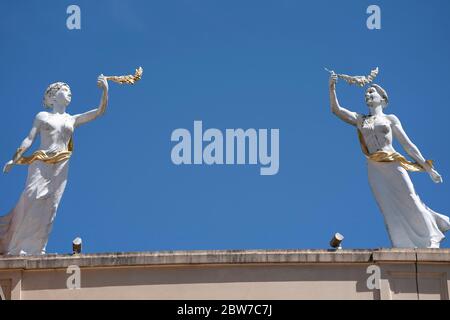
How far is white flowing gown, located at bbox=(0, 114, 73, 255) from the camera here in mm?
26938

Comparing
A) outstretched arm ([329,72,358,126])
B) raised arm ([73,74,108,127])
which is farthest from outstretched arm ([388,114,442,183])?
raised arm ([73,74,108,127])

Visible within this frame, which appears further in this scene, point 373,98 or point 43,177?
point 373,98

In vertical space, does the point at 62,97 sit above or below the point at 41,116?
above

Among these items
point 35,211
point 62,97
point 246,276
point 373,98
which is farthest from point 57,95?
point 373,98

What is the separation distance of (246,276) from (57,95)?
238 inches

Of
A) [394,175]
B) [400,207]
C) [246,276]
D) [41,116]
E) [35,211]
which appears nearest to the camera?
[246,276]

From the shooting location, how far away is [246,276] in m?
25.8

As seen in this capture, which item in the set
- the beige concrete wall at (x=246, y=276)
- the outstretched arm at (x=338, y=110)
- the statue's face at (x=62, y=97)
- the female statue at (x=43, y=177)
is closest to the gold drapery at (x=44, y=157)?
the female statue at (x=43, y=177)

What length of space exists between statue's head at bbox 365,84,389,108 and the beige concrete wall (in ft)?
12.8

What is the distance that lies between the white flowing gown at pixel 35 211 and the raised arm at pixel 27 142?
35 centimetres

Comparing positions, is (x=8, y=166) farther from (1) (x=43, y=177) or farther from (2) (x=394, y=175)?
(2) (x=394, y=175)

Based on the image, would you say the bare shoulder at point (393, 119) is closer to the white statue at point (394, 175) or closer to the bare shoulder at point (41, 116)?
the white statue at point (394, 175)

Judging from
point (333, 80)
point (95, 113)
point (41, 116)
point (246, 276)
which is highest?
point (333, 80)
